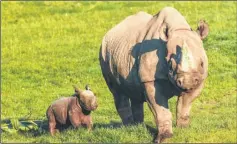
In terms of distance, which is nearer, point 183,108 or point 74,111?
point 183,108

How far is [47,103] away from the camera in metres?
21.1

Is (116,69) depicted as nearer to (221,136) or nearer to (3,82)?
(221,136)

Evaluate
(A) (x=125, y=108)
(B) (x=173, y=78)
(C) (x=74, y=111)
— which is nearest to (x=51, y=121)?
(C) (x=74, y=111)

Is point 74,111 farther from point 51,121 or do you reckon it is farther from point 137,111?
point 137,111

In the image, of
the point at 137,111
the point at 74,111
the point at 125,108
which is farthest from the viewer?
the point at 125,108

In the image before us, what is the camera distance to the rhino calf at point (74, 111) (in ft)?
46.2

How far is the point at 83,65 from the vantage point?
25.2 metres

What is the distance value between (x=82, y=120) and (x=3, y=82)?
10.3 metres

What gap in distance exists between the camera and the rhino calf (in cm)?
1407

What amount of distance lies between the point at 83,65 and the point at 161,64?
13301 millimetres

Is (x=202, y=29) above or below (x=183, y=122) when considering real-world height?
above

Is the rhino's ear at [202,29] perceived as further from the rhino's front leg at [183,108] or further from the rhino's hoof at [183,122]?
the rhino's hoof at [183,122]

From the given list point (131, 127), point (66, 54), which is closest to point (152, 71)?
point (131, 127)

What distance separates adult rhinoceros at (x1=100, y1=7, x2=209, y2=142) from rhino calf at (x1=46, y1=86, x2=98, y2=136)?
56cm
